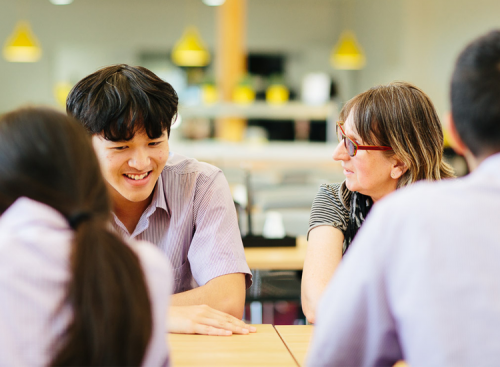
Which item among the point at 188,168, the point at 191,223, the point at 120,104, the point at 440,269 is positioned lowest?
the point at 191,223

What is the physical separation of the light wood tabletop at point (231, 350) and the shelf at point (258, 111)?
17.2 feet

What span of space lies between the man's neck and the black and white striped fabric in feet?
1.67

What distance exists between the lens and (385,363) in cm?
86

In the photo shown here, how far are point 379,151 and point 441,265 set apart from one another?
87cm

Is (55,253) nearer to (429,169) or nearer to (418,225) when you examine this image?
(418,225)

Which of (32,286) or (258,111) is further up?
(32,286)

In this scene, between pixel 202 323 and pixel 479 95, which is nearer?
pixel 479 95

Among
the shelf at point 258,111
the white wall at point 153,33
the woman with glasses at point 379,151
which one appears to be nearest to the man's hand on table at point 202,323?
the woman with glasses at point 379,151

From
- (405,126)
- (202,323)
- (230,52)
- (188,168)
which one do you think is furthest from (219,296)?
(230,52)

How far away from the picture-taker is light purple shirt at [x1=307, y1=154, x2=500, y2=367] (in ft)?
2.44

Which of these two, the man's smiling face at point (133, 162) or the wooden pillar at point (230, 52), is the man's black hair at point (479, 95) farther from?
the wooden pillar at point (230, 52)

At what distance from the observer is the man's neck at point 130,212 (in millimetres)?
1673

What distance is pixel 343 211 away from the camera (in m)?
1.70

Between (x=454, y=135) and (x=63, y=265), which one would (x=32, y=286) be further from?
(x=454, y=135)
